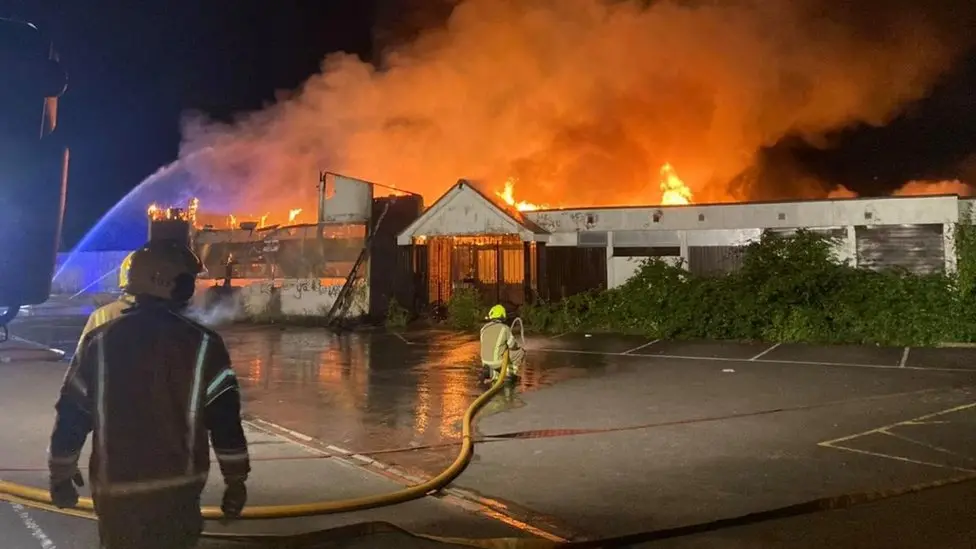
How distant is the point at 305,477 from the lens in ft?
19.4

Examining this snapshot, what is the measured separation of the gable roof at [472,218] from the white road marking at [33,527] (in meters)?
14.3

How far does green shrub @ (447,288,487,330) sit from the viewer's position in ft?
59.9

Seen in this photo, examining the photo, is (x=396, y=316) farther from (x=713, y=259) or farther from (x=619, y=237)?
(x=713, y=259)

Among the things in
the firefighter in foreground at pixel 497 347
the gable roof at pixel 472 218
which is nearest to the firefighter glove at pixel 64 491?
the firefighter in foreground at pixel 497 347

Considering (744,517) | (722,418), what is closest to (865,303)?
(722,418)

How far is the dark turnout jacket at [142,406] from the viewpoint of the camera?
8.50 feet

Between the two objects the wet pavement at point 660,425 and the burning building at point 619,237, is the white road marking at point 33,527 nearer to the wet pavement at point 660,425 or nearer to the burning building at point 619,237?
the wet pavement at point 660,425

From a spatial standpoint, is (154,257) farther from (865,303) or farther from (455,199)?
(455,199)

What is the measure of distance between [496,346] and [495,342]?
0.18ft

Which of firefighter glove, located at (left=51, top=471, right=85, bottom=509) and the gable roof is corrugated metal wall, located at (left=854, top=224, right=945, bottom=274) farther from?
firefighter glove, located at (left=51, top=471, right=85, bottom=509)

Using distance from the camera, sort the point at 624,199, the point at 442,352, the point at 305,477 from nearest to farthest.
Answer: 1. the point at 305,477
2. the point at 442,352
3. the point at 624,199

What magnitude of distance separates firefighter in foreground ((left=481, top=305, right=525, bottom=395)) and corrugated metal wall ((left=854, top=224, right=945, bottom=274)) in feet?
34.4

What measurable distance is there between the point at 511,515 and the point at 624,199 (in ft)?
74.1

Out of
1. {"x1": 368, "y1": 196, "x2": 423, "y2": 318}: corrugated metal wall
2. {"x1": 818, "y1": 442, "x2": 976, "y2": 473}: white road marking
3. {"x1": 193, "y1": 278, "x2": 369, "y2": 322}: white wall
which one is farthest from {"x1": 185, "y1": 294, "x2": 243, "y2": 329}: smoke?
{"x1": 818, "y1": 442, "x2": 976, "y2": 473}: white road marking
